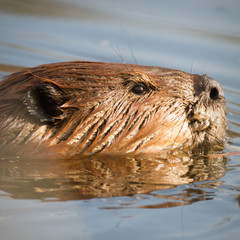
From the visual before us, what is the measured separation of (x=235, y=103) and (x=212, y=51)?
132 centimetres

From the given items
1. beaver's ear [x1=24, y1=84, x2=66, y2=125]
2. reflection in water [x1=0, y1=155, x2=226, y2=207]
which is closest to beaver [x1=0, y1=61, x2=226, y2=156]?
beaver's ear [x1=24, y1=84, x2=66, y2=125]

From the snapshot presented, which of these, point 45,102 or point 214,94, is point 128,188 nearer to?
point 45,102

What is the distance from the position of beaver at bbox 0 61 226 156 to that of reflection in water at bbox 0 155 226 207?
10cm

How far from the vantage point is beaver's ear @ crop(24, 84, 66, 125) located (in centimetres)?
377

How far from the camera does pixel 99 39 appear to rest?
7484 mm

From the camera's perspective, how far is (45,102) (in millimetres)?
3855

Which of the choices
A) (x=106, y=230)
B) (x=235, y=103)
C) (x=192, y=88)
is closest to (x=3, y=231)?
(x=106, y=230)

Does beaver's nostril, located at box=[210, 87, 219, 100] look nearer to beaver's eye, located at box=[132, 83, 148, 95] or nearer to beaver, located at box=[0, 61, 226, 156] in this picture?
beaver, located at box=[0, 61, 226, 156]

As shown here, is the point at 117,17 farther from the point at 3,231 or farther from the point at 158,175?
the point at 3,231

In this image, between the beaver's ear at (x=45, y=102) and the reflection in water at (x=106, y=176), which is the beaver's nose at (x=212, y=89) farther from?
the beaver's ear at (x=45, y=102)

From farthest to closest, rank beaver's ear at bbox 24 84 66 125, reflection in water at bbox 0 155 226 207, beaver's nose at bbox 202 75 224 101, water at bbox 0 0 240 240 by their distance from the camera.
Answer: beaver's nose at bbox 202 75 224 101
beaver's ear at bbox 24 84 66 125
reflection in water at bbox 0 155 226 207
water at bbox 0 0 240 240

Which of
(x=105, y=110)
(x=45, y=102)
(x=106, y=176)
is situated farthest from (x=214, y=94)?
(x=45, y=102)

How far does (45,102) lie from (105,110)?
1.44ft

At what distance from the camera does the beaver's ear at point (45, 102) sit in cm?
377
